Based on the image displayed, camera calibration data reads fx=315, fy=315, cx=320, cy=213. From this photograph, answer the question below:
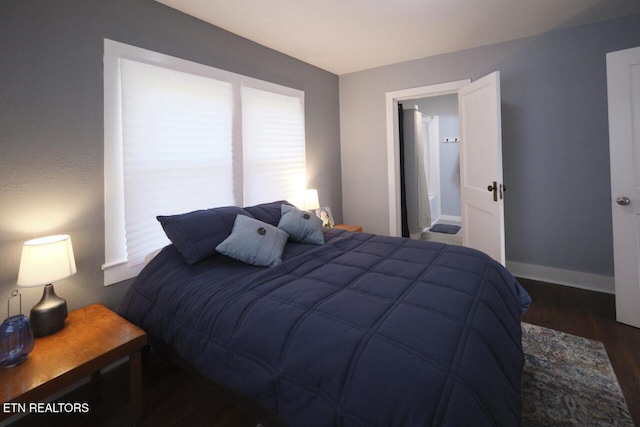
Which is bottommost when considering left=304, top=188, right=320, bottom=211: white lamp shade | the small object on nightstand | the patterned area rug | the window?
the patterned area rug

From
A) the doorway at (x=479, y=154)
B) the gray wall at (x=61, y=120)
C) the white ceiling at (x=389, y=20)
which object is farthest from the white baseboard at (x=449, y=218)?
the gray wall at (x=61, y=120)

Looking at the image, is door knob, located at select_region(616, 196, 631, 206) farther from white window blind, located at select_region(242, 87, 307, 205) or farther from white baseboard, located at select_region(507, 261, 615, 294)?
white window blind, located at select_region(242, 87, 307, 205)

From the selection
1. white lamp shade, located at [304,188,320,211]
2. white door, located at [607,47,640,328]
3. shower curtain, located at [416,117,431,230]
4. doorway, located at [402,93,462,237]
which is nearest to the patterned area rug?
white door, located at [607,47,640,328]

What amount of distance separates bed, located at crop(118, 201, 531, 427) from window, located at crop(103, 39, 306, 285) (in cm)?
34

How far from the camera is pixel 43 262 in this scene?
4.96 feet

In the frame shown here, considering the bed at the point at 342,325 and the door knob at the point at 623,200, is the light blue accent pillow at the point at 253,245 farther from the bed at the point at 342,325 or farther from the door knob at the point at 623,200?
the door knob at the point at 623,200

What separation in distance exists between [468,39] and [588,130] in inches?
55.4

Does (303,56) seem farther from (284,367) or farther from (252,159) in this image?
(284,367)

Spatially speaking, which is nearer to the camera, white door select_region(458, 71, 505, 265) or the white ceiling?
the white ceiling

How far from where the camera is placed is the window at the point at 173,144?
6.73 feet

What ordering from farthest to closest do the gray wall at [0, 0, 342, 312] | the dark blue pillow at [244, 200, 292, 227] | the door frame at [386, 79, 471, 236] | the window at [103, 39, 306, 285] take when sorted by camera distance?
the door frame at [386, 79, 471, 236], the dark blue pillow at [244, 200, 292, 227], the window at [103, 39, 306, 285], the gray wall at [0, 0, 342, 312]

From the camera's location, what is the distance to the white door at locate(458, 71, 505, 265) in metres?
2.79

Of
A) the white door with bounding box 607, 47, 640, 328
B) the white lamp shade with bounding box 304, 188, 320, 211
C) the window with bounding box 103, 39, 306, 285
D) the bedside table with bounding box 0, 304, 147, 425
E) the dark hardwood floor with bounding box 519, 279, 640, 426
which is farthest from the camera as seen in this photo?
the white lamp shade with bounding box 304, 188, 320, 211

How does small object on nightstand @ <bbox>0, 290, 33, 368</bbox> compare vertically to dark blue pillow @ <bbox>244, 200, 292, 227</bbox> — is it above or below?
below
